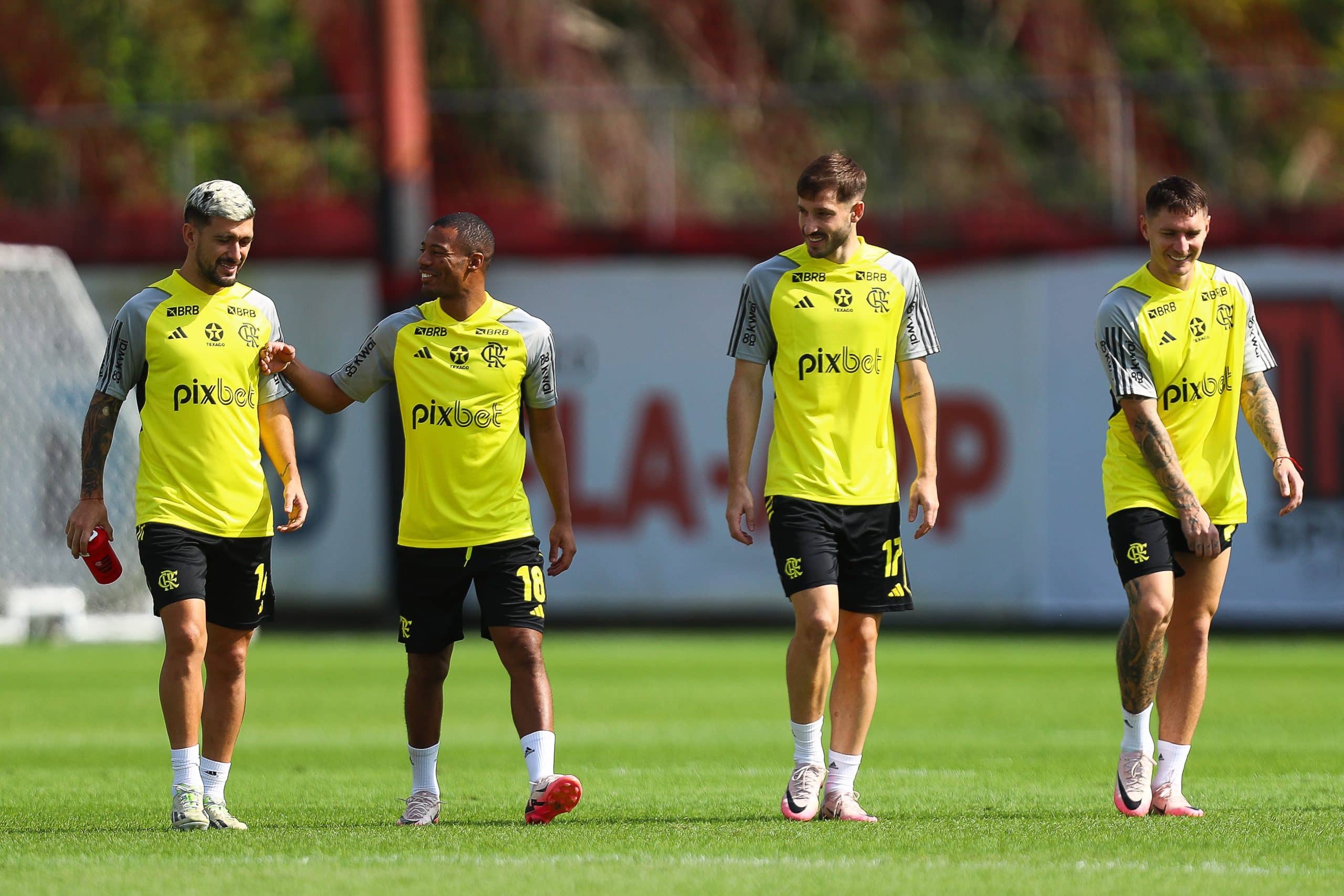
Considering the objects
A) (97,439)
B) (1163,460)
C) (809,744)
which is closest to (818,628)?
(809,744)

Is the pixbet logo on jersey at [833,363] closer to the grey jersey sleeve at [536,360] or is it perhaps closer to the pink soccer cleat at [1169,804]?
the grey jersey sleeve at [536,360]

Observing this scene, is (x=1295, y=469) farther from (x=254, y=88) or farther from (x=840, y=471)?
(x=254, y=88)

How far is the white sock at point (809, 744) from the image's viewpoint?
743 cm

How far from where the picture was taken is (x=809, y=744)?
7.44 meters

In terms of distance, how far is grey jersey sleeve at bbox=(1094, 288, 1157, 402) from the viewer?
24.1ft

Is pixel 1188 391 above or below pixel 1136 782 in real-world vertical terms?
above

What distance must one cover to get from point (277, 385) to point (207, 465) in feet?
1.42

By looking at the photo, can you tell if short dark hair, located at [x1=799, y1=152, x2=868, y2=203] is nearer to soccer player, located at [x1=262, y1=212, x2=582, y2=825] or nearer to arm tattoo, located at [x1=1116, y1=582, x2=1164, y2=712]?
soccer player, located at [x1=262, y1=212, x2=582, y2=825]

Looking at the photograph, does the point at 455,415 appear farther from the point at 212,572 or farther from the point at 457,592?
the point at 212,572

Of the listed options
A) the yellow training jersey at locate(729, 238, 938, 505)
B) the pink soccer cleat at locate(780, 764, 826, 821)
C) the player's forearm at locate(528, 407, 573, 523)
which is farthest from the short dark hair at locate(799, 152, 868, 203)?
the pink soccer cleat at locate(780, 764, 826, 821)

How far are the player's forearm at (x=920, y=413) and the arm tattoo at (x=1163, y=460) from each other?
0.72 meters

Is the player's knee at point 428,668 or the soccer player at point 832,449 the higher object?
the soccer player at point 832,449

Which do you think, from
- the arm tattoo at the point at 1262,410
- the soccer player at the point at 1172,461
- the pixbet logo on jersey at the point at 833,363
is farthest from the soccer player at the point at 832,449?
the arm tattoo at the point at 1262,410

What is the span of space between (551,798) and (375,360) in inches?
64.6
